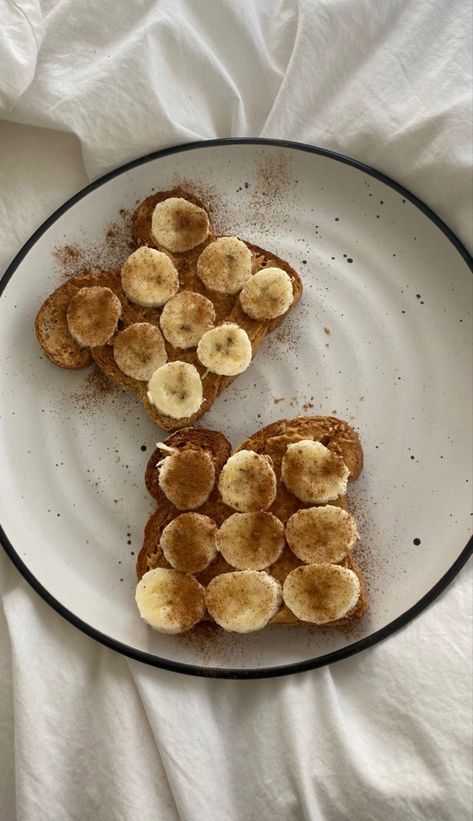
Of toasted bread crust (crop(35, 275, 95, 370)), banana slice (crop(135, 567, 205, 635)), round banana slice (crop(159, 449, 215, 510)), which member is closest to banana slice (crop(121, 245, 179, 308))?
toasted bread crust (crop(35, 275, 95, 370))

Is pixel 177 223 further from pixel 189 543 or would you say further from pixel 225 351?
pixel 189 543

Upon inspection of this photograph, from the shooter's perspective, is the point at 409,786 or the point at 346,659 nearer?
the point at 409,786

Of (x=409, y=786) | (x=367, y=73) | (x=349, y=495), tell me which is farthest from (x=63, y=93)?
(x=409, y=786)

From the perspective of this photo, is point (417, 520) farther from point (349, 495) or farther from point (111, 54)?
point (111, 54)

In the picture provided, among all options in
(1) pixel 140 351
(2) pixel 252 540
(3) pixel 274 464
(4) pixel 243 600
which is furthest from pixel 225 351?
(4) pixel 243 600

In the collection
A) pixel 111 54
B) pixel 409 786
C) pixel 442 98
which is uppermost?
pixel 111 54

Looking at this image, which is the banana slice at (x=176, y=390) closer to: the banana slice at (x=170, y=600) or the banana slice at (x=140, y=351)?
the banana slice at (x=140, y=351)
